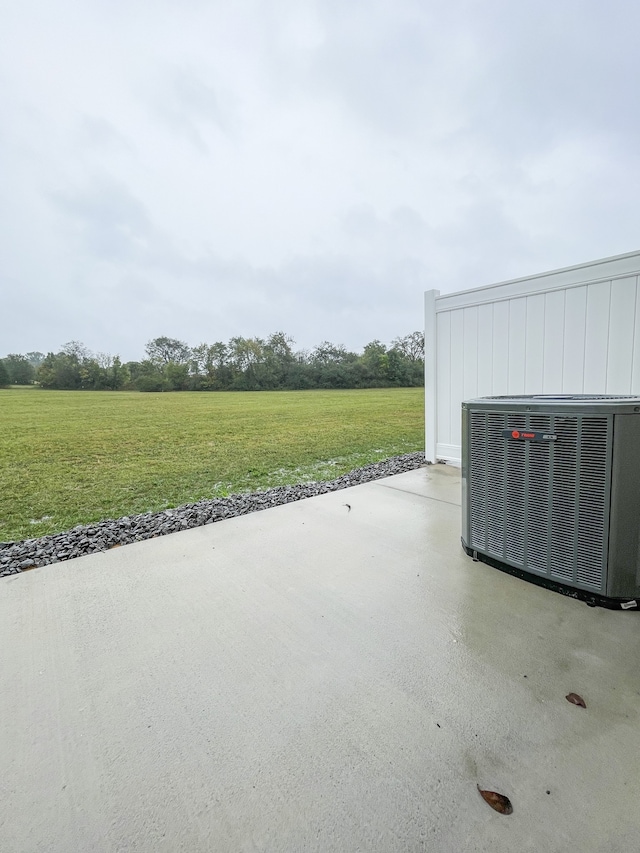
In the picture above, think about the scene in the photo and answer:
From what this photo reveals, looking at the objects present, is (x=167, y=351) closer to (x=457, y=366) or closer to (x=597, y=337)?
(x=457, y=366)

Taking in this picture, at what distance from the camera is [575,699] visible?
3.76ft

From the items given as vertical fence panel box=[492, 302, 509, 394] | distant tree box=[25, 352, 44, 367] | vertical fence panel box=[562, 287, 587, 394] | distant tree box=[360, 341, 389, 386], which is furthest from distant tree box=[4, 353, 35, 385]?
distant tree box=[360, 341, 389, 386]

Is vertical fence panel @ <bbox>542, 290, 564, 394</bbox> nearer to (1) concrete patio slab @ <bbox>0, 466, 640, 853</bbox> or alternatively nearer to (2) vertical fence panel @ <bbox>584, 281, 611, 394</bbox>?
(2) vertical fence panel @ <bbox>584, 281, 611, 394</bbox>

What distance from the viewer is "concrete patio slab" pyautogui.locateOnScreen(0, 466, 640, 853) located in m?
0.83

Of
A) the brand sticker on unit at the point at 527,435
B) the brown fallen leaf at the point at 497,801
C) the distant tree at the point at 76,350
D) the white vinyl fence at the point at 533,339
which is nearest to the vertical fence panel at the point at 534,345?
the white vinyl fence at the point at 533,339

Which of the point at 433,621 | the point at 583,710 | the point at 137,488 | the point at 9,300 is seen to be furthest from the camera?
the point at 9,300

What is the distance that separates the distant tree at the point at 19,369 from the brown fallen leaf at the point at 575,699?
10502 millimetres

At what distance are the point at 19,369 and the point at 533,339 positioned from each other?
1027 cm

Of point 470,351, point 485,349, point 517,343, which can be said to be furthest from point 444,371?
point 517,343

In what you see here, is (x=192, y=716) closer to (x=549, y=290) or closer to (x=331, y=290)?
(x=549, y=290)

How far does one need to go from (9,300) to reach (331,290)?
1821cm

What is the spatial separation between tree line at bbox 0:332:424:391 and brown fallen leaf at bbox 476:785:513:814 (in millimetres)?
13047

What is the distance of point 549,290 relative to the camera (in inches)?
128

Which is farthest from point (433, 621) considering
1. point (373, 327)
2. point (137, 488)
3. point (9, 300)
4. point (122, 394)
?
point (373, 327)
